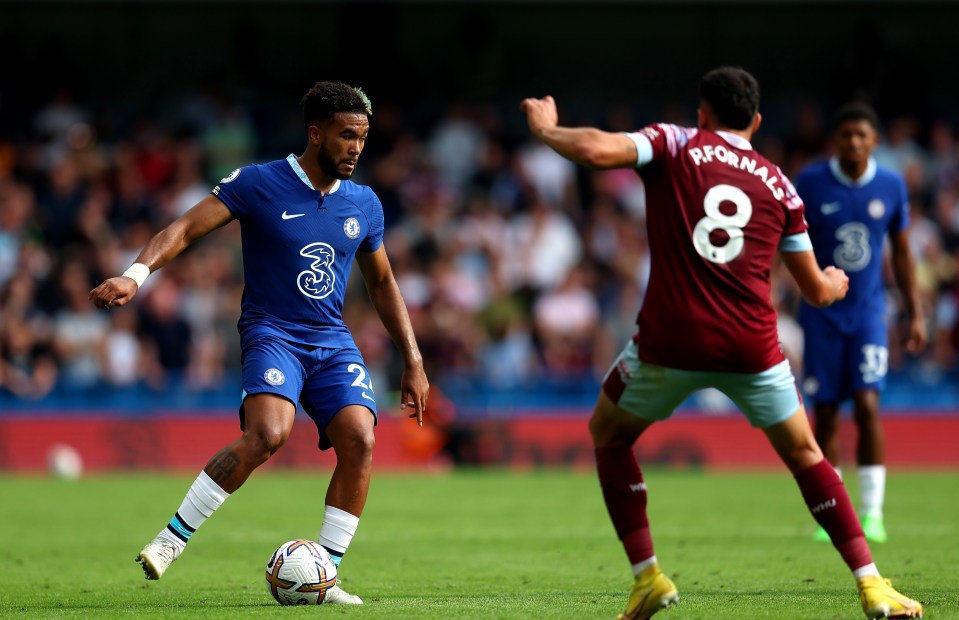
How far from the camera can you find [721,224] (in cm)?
601

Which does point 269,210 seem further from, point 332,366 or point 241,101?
point 241,101

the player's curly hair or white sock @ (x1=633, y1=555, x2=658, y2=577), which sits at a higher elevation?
the player's curly hair

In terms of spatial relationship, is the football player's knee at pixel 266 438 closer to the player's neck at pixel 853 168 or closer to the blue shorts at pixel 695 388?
Result: the blue shorts at pixel 695 388

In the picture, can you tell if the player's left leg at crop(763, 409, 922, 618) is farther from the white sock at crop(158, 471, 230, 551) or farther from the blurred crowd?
the blurred crowd

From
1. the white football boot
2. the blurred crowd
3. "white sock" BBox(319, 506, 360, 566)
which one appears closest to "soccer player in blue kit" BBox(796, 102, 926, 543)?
"white sock" BBox(319, 506, 360, 566)

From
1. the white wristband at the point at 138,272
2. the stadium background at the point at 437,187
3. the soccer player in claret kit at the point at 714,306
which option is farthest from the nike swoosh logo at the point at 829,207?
the stadium background at the point at 437,187

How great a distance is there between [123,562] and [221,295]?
393 inches

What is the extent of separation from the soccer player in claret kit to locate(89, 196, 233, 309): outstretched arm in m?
1.93

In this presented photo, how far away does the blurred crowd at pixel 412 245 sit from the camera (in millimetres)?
18359

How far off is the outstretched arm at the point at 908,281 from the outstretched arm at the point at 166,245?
5.18 meters

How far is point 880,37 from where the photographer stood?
24.0 metres

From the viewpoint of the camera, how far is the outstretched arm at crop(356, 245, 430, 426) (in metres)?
7.62

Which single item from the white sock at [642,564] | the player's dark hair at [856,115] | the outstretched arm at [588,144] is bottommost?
the white sock at [642,564]

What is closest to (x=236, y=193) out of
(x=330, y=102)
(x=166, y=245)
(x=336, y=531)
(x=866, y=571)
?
(x=166, y=245)
